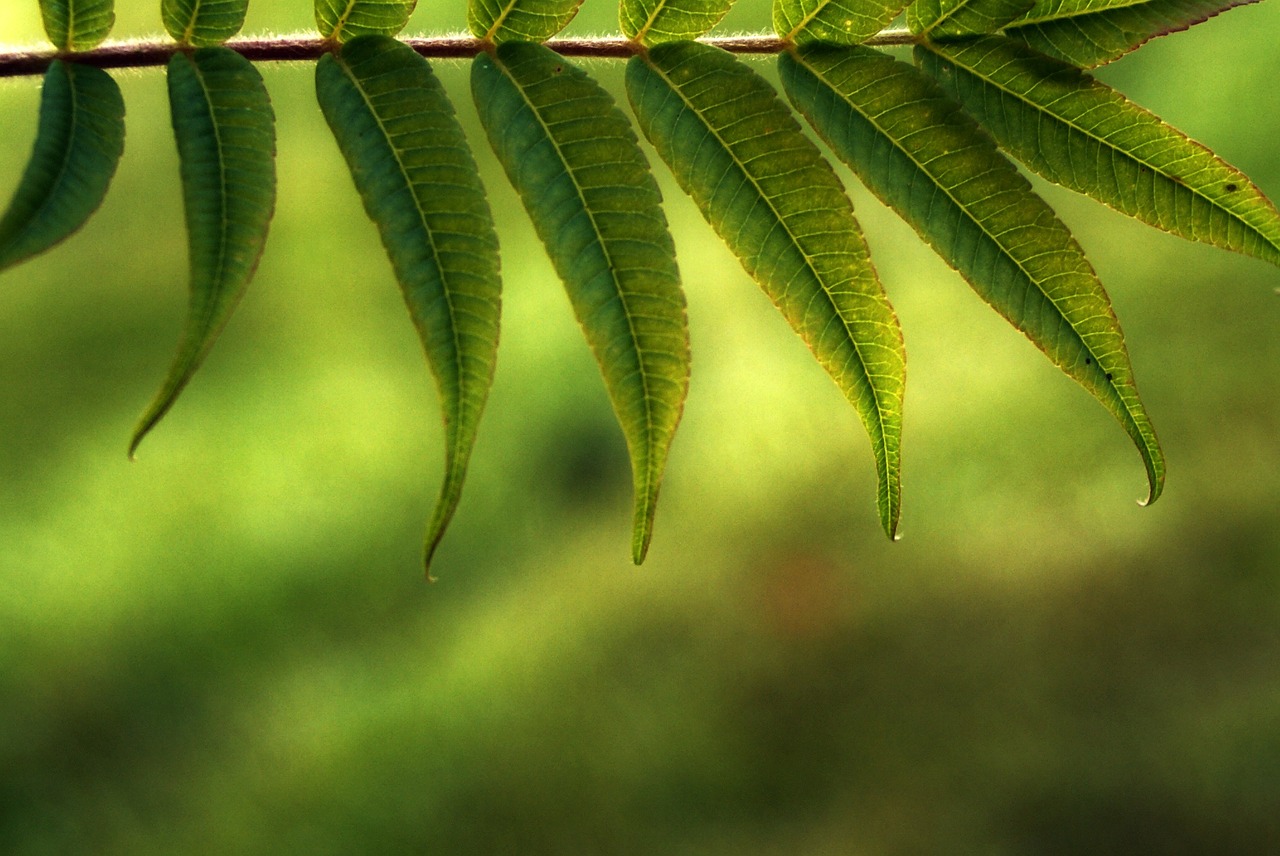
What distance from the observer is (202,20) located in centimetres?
110

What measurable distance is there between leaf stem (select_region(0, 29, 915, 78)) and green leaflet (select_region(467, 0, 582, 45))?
0.05 feet

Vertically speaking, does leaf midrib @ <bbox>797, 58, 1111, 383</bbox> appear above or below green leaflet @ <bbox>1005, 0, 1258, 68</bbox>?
below

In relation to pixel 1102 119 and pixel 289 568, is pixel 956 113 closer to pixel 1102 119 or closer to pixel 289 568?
pixel 1102 119

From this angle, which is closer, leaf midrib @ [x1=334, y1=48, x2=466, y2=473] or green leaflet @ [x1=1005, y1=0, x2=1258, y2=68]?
leaf midrib @ [x1=334, y1=48, x2=466, y2=473]

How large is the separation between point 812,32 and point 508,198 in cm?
427

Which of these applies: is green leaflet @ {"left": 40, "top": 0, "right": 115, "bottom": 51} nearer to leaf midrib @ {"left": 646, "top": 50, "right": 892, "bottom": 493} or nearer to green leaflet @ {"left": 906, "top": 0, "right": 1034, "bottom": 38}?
leaf midrib @ {"left": 646, "top": 50, "right": 892, "bottom": 493}

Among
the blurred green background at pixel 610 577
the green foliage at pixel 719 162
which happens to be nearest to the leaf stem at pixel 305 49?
the green foliage at pixel 719 162

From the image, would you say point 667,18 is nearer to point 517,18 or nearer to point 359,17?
point 517,18

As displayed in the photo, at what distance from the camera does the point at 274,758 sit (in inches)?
160

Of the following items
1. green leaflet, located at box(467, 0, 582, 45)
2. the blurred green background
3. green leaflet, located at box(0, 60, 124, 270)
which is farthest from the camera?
the blurred green background

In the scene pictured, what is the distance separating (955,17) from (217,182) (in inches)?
30.5

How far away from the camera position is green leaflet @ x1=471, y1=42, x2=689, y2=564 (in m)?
1.04

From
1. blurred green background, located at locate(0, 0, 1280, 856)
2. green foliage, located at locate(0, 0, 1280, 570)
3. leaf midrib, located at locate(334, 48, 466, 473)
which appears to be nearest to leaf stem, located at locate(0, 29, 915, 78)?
green foliage, located at locate(0, 0, 1280, 570)

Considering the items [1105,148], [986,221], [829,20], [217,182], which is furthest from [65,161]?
[1105,148]
